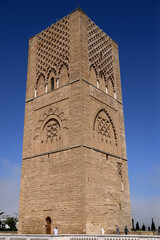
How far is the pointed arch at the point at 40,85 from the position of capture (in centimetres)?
1659

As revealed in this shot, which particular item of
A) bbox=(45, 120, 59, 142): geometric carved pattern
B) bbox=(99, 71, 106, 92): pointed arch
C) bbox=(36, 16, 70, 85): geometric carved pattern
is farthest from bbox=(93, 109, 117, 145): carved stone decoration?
bbox=(36, 16, 70, 85): geometric carved pattern

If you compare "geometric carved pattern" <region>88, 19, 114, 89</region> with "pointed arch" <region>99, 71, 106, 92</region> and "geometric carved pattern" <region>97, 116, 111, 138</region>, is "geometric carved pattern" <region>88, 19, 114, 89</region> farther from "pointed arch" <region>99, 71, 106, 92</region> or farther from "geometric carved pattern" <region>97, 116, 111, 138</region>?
"geometric carved pattern" <region>97, 116, 111, 138</region>

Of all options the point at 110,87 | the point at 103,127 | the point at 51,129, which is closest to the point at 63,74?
the point at 51,129

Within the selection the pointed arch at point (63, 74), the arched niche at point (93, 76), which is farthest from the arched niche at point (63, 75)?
the arched niche at point (93, 76)

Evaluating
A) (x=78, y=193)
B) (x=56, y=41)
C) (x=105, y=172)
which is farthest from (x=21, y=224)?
(x=56, y=41)

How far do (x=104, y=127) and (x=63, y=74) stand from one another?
403 centimetres

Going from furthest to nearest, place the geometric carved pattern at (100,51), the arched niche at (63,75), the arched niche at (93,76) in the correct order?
the geometric carved pattern at (100,51), the arched niche at (93,76), the arched niche at (63,75)

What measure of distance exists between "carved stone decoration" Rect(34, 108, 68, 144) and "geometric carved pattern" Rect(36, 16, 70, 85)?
9.41 feet

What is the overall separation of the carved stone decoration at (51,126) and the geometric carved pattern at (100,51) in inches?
154

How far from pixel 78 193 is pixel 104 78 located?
26.6ft

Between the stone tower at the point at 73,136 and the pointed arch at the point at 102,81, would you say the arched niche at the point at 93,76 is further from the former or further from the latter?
the pointed arch at the point at 102,81

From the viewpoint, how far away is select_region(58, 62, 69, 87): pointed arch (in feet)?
50.4

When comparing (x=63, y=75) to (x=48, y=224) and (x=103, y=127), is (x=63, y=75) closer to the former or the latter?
(x=103, y=127)

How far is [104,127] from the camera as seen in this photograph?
15.4 m
